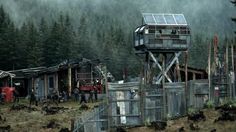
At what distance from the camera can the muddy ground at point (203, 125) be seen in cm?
2631

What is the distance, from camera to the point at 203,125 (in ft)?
88.4

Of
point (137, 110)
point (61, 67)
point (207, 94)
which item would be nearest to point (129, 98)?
point (137, 110)

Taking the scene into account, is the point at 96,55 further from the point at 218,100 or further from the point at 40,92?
the point at 218,100

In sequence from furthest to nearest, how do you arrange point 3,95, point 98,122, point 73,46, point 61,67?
1. point 73,46
2. point 61,67
3. point 3,95
4. point 98,122

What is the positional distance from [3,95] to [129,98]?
2581 centimetres

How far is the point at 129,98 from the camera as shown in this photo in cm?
2789

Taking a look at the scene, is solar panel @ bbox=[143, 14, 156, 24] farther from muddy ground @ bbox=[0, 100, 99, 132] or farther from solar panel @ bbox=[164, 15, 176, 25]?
muddy ground @ bbox=[0, 100, 99, 132]

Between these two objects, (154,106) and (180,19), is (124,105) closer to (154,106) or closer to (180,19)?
(154,106)

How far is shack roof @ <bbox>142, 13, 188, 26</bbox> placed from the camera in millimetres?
51125

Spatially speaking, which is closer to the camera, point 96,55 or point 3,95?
point 3,95

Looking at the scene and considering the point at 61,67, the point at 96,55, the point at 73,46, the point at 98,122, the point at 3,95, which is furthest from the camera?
the point at 96,55

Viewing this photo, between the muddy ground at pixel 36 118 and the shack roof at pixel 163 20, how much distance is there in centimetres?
1475

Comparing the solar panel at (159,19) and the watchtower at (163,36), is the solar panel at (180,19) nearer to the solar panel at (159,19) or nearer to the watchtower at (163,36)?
the watchtower at (163,36)

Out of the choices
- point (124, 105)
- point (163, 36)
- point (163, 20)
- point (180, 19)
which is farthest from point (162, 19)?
point (124, 105)
